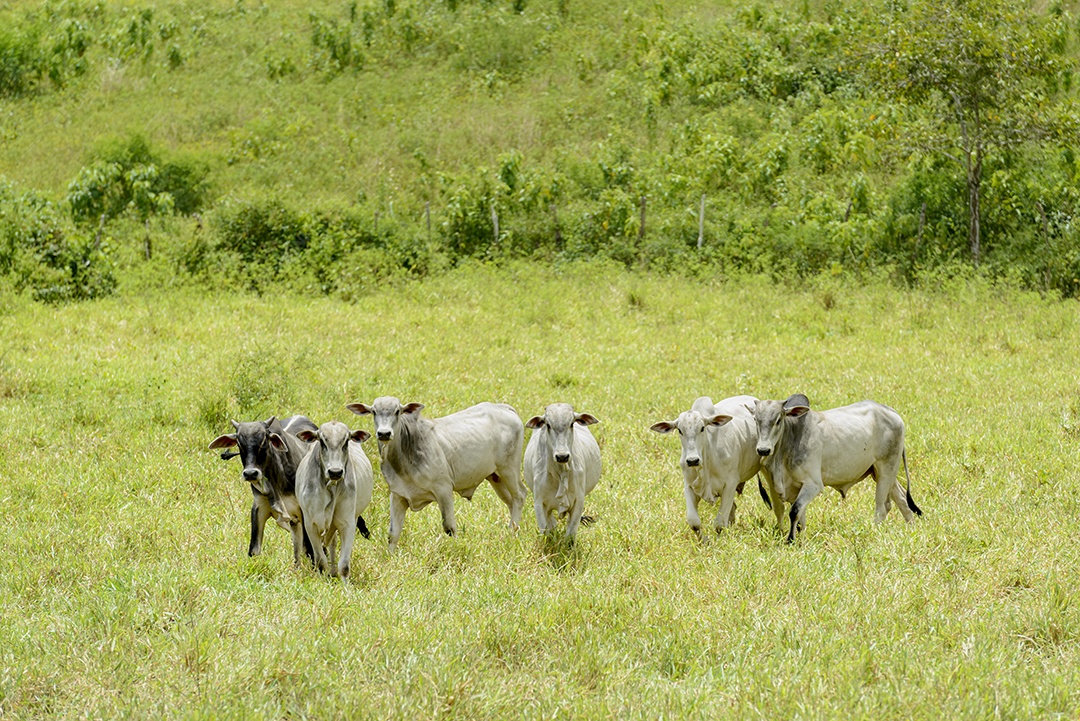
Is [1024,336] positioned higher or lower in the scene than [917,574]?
lower

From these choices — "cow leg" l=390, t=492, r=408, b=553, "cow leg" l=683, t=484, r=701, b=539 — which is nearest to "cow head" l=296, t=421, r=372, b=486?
"cow leg" l=390, t=492, r=408, b=553

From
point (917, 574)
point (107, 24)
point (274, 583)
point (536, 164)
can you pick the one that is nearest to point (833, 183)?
point (536, 164)

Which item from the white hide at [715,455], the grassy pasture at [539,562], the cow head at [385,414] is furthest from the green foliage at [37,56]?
→ the white hide at [715,455]

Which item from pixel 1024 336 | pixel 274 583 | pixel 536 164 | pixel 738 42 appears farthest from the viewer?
pixel 738 42

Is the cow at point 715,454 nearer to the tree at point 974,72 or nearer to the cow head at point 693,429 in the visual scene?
the cow head at point 693,429

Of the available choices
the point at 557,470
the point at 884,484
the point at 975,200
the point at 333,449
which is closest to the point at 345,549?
the point at 333,449

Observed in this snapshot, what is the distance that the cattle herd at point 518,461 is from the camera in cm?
700

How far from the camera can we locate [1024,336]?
16.0m

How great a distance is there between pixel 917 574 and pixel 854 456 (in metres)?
2.02

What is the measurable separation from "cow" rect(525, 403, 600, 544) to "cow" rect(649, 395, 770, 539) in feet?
2.01

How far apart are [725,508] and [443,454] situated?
2210 millimetres

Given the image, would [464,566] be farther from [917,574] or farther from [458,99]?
[458,99]

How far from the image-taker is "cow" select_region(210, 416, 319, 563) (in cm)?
712

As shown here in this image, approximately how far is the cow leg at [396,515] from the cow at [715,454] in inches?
77.7
